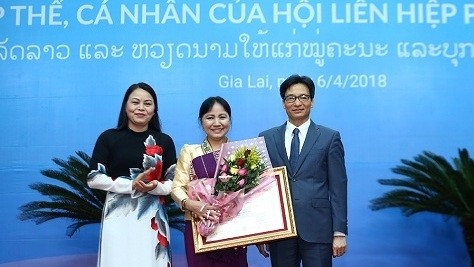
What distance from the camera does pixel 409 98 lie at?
5.46 metres

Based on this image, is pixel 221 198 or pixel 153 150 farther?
pixel 153 150

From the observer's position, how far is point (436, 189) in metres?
5.09

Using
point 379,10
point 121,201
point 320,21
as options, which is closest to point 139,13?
point 320,21

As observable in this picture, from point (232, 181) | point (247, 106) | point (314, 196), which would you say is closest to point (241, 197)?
point (232, 181)

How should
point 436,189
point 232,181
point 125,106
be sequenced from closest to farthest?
point 232,181 < point 125,106 < point 436,189

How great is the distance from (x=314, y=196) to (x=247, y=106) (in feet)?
7.35

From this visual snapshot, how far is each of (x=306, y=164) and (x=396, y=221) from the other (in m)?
2.31

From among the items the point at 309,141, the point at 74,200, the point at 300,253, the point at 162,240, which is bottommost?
the point at 300,253

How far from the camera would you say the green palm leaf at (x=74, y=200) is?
5.19 meters

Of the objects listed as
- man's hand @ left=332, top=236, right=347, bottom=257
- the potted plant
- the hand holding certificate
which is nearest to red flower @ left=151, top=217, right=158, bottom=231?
the hand holding certificate

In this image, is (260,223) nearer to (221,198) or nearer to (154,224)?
(221,198)

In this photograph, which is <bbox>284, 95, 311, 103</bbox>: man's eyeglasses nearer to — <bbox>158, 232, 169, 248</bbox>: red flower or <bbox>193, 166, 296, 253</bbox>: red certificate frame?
<bbox>193, 166, 296, 253</bbox>: red certificate frame

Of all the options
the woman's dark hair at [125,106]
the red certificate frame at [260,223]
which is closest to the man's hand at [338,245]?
the red certificate frame at [260,223]

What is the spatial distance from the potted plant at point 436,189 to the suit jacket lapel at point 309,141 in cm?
198
